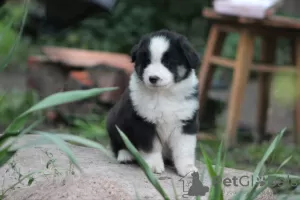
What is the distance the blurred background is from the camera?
223 inches

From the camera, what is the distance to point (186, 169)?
11.9 ft

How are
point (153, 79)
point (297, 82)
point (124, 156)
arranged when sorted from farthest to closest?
point (297, 82) → point (124, 156) → point (153, 79)

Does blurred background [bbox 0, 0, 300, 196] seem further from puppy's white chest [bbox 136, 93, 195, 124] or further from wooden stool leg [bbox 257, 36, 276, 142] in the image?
puppy's white chest [bbox 136, 93, 195, 124]

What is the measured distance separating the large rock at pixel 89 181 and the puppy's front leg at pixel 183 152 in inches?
2.4

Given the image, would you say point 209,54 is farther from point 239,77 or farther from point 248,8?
point 248,8

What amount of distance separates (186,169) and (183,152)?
9 centimetres

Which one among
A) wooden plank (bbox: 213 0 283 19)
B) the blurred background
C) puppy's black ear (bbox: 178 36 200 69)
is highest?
puppy's black ear (bbox: 178 36 200 69)

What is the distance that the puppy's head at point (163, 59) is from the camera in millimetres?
3494

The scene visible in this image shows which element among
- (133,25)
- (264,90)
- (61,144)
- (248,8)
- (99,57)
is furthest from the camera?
(133,25)

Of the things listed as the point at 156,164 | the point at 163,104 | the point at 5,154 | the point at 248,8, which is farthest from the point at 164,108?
the point at 248,8

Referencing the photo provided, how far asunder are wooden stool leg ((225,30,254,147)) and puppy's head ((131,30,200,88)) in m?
2.42

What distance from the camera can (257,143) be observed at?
646 cm

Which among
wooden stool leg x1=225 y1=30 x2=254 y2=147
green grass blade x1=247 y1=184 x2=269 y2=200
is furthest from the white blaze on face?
wooden stool leg x1=225 y1=30 x2=254 y2=147

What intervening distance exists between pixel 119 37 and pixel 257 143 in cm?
378
